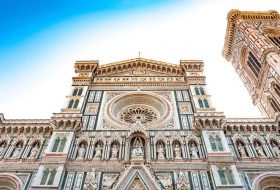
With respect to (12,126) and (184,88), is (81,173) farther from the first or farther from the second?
(184,88)

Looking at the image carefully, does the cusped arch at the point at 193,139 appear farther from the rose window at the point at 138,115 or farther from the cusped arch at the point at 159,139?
the rose window at the point at 138,115

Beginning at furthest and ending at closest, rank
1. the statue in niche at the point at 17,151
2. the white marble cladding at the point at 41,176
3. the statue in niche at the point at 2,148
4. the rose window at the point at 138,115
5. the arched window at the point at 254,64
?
the arched window at the point at 254,64 → the rose window at the point at 138,115 → the statue in niche at the point at 2,148 → the statue in niche at the point at 17,151 → the white marble cladding at the point at 41,176

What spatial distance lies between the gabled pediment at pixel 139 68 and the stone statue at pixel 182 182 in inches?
332

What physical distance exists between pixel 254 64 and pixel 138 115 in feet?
35.5

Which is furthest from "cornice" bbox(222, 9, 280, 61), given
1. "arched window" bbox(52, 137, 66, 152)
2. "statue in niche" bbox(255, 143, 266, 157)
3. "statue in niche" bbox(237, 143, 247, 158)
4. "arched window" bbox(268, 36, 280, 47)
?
"arched window" bbox(52, 137, 66, 152)

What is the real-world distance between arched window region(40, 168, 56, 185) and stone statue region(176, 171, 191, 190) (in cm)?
476

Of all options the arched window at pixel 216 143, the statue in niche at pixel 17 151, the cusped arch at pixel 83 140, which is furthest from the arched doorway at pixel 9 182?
the arched window at pixel 216 143

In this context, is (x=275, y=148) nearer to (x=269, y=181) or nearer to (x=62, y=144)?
(x=269, y=181)

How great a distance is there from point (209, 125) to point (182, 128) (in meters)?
1.26

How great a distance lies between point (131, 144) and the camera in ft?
47.2

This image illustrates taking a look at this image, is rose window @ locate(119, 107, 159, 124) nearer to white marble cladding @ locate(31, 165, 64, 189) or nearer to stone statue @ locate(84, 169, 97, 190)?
stone statue @ locate(84, 169, 97, 190)

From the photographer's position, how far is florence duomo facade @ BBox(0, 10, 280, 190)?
12.5 metres

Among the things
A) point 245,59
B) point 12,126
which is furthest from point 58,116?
point 245,59

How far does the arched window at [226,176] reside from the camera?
12000 millimetres
